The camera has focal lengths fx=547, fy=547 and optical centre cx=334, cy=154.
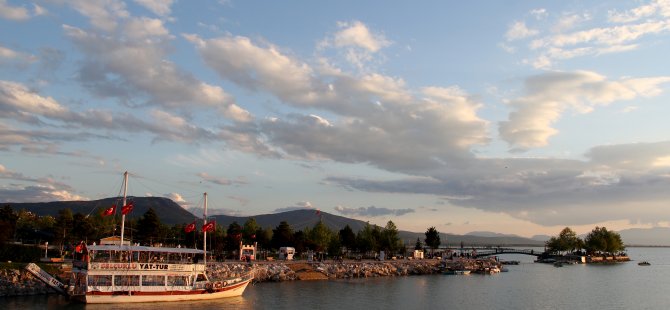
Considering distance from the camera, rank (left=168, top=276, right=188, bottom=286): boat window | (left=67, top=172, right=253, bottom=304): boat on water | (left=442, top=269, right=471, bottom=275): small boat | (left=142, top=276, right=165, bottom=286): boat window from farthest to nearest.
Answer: (left=442, top=269, right=471, bottom=275): small boat → (left=168, top=276, right=188, bottom=286): boat window → (left=142, top=276, right=165, bottom=286): boat window → (left=67, top=172, right=253, bottom=304): boat on water

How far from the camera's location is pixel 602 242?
564 feet

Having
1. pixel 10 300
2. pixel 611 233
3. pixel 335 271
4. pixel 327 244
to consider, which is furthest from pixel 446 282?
pixel 611 233

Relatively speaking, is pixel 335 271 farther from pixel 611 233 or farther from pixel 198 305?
pixel 611 233

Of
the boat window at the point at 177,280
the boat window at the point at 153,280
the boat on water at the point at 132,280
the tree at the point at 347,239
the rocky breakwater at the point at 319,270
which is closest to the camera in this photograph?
the boat on water at the point at 132,280

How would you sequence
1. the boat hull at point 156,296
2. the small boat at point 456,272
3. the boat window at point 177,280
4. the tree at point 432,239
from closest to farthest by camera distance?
the boat hull at point 156,296
the boat window at point 177,280
the small boat at point 456,272
the tree at point 432,239

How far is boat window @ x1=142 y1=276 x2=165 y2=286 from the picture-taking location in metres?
56.6

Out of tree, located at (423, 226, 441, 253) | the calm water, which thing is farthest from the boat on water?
tree, located at (423, 226, 441, 253)

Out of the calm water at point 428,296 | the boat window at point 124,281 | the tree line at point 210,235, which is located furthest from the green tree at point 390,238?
the boat window at point 124,281

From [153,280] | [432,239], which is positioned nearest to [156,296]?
[153,280]

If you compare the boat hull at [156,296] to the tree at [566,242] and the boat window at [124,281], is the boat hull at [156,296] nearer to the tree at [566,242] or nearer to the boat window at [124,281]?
the boat window at [124,281]

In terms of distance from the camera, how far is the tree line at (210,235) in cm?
9725

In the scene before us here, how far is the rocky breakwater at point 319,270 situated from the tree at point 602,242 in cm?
8850

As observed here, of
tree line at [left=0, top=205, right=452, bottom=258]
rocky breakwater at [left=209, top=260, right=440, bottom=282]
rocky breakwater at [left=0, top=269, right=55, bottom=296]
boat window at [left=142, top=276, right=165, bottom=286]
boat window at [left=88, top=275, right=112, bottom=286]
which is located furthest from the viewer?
tree line at [left=0, top=205, right=452, bottom=258]

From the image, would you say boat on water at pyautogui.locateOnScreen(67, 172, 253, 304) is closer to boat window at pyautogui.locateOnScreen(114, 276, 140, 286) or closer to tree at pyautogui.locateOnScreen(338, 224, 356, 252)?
boat window at pyautogui.locateOnScreen(114, 276, 140, 286)
